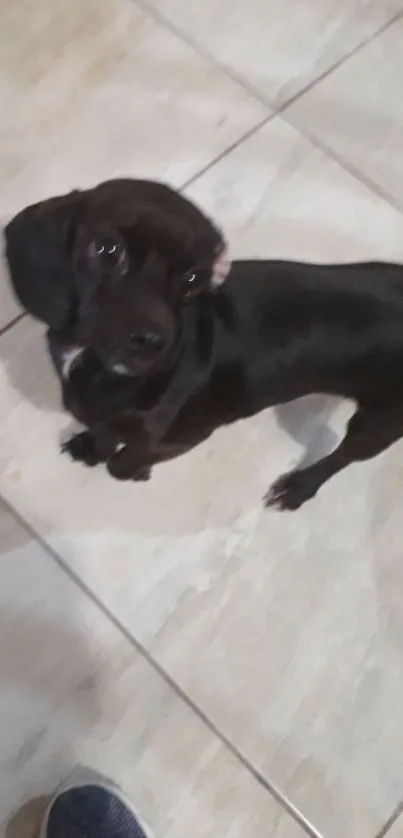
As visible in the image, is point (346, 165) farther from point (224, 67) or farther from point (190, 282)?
point (190, 282)

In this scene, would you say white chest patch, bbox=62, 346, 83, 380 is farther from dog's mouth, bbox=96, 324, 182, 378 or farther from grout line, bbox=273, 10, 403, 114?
grout line, bbox=273, 10, 403, 114

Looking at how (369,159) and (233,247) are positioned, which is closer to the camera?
(233,247)

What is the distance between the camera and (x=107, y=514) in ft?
5.08

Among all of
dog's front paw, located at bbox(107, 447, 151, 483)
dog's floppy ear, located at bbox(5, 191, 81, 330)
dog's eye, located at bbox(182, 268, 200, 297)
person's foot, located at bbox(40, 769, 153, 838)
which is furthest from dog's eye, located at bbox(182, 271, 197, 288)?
person's foot, located at bbox(40, 769, 153, 838)

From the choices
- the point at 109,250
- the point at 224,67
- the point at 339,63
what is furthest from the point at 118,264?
the point at 339,63

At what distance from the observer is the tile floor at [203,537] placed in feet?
4.78

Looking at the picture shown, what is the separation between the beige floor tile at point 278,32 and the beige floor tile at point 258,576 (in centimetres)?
71

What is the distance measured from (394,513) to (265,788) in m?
0.51

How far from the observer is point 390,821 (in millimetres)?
1477

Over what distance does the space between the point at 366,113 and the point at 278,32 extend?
0.25 metres

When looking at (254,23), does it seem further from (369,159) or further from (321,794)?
(321,794)

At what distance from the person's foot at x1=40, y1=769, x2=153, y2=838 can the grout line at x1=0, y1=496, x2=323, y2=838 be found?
17 cm

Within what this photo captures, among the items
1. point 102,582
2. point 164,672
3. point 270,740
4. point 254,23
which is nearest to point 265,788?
point 270,740

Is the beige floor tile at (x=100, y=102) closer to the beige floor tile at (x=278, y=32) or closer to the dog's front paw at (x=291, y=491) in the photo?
the beige floor tile at (x=278, y=32)
